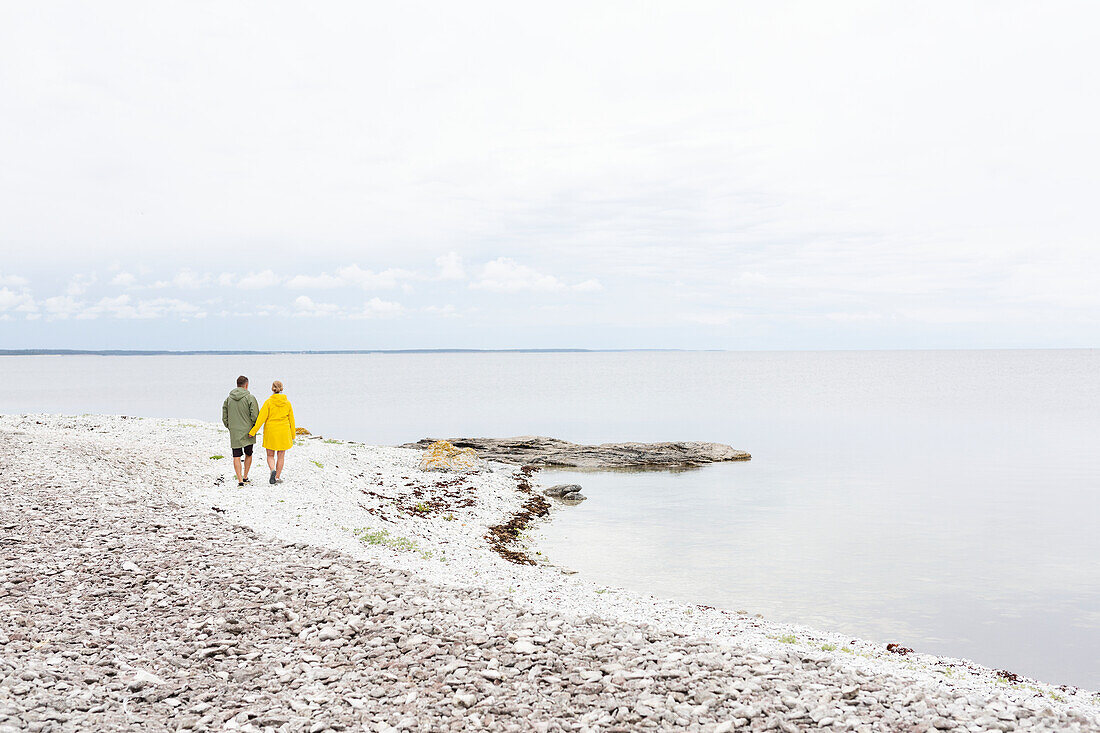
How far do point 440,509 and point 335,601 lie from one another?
11.0m

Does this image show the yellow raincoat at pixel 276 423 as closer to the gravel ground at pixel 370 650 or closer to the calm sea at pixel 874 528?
the gravel ground at pixel 370 650

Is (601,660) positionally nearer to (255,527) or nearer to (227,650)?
(227,650)

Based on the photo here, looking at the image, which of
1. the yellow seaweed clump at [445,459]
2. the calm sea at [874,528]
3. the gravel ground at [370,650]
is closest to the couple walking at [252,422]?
the gravel ground at [370,650]

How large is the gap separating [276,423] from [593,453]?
61.9ft

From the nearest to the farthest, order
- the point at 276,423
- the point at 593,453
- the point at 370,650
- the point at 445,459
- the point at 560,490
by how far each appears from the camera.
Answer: the point at 370,650
the point at 276,423
the point at 560,490
the point at 445,459
the point at 593,453

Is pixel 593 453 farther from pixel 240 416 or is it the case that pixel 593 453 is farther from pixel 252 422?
pixel 240 416

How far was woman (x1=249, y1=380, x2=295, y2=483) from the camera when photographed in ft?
55.7

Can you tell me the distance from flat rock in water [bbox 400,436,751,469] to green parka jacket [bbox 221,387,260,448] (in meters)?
16.0

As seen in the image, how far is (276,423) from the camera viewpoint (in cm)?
1722

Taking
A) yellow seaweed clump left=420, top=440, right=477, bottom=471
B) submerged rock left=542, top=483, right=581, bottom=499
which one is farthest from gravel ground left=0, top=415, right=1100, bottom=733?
yellow seaweed clump left=420, top=440, right=477, bottom=471

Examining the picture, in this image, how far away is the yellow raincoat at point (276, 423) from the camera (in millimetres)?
17000

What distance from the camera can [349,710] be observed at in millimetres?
7012

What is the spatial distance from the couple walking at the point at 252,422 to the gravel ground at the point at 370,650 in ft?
9.38

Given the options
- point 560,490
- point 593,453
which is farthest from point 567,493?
point 593,453
